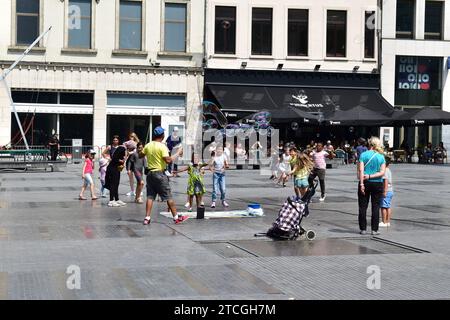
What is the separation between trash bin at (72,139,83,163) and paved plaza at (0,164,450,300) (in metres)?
20.3

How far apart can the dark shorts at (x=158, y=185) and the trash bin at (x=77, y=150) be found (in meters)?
25.2

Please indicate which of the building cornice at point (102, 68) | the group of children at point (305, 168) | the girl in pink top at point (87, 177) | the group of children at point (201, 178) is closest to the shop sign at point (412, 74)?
the building cornice at point (102, 68)

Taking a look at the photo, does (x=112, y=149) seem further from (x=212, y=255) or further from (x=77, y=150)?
(x=77, y=150)

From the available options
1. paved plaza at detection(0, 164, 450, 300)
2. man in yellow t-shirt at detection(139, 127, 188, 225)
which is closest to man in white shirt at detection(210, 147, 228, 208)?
paved plaza at detection(0, 164, 450, 300)

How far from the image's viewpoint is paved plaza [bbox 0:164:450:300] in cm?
812

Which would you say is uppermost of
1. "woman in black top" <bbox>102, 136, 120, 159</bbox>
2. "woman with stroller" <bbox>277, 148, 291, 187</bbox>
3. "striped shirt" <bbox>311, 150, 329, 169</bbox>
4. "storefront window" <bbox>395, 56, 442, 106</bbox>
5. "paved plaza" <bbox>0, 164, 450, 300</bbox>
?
"storefront window" <bbox>395, 56, 442, 106</bbox>

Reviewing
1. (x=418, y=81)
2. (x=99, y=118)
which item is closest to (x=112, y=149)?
(x=99, y=118)

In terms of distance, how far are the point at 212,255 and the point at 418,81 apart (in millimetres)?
35601

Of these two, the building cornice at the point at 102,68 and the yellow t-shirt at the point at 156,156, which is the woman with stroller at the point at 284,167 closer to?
the yellow t-shirt at the point at 156,156

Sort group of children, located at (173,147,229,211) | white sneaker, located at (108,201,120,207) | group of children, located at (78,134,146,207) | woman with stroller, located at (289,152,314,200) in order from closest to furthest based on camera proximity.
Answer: group of children, located at (173,147,229,211) < woman with stroller, located at (289,152,314,200) < white sneaker, located at (108,201,120,207) < group of children, located at (78,134,146,207)

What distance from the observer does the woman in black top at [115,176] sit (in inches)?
683

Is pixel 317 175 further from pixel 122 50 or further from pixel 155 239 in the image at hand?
pixel 122 50

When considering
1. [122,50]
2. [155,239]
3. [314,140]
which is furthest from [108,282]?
[314,140]

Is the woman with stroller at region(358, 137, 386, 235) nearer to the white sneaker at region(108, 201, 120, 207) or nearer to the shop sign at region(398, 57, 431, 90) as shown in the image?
the white sneaker at region(108, 201, 120, 207)
